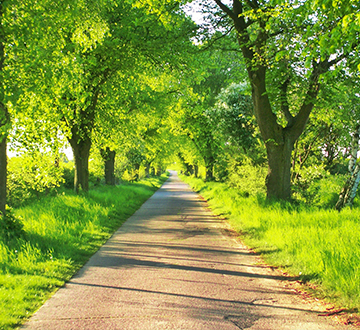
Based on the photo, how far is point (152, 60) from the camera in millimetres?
13508

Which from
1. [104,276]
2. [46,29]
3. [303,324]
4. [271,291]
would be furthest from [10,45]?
[303,324]

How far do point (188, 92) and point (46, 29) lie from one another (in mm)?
12450

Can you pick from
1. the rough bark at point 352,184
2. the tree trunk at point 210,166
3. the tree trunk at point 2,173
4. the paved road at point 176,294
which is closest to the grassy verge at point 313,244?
the paved road at point 176,294

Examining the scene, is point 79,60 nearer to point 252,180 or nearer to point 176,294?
point 176,294

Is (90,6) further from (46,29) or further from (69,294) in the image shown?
(69,294)

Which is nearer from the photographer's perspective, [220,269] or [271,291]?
[271,291]

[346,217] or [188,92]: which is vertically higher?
[188,92]

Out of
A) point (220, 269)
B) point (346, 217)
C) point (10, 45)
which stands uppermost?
point (10, 45)

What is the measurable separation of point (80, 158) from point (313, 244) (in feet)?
38.8

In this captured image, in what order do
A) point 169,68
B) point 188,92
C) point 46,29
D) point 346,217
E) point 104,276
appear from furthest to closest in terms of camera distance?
point 188,92
point 169,68
point 346,217
point 46,29
point 104,276

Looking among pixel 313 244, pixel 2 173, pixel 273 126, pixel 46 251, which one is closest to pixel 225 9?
pixel 273 126

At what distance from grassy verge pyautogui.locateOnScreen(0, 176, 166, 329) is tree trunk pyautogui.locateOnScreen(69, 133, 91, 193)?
115 inches

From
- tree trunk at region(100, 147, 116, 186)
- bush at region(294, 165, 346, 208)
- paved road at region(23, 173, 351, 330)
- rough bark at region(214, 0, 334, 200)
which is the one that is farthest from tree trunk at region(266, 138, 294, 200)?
tree trunk at region(100, 147, 116, 186)

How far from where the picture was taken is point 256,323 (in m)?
4.13
